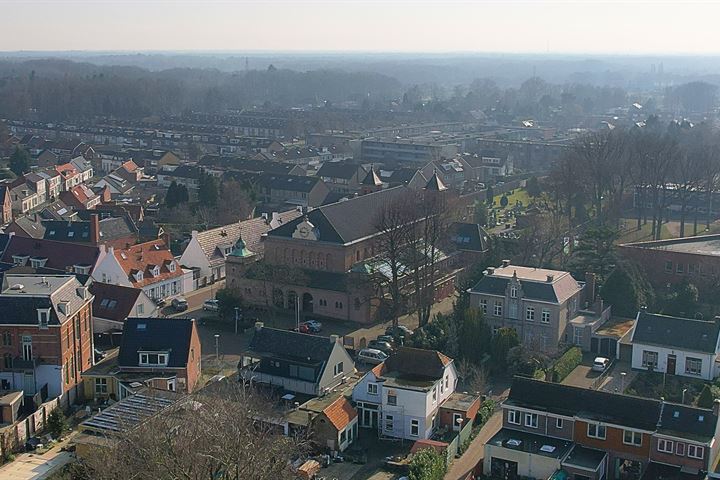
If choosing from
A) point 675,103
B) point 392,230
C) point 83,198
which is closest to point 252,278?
point 392,230

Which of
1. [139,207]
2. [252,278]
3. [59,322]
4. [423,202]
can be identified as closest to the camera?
[59,322]

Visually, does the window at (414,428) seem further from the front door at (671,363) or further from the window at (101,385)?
the front door at (671,363)

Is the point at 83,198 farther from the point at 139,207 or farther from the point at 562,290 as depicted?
the point at 562,290

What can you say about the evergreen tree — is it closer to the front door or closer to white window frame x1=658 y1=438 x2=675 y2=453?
the front door

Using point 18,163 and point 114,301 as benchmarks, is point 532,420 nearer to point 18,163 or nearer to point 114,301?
point 114,301

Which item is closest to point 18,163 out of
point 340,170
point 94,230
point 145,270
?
point 340,170

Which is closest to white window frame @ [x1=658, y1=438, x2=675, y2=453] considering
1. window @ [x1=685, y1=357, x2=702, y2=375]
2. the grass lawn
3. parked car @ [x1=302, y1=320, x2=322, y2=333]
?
the grass lawn
